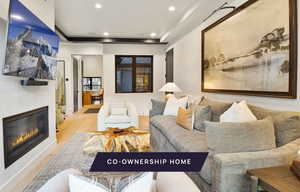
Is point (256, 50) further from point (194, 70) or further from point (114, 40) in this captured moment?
point (114, 40)

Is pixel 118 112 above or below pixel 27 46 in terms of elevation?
below

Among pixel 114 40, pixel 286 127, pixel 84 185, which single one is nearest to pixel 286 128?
pixel 286 127

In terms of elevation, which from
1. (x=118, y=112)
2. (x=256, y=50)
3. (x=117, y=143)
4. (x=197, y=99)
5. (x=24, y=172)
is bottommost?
(x=24, y=172)

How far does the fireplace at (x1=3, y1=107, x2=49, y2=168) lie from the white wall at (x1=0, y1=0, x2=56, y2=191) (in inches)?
2.7

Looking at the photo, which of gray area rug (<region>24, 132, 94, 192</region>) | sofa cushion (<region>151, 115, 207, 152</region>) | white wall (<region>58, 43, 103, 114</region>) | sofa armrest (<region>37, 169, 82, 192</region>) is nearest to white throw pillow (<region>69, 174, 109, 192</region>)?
sofa armrest (<region>37, 169, 82, 192</region>)

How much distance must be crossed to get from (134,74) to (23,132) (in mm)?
4899

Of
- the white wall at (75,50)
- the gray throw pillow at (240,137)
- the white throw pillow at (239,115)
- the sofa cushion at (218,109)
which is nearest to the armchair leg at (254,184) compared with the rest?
the gray throw pillow at (240,137)

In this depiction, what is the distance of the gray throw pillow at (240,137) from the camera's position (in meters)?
1.71

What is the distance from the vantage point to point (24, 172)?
2676 millimetres

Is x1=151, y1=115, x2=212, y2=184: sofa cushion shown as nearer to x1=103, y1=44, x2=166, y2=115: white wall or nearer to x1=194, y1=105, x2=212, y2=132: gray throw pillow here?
x1=194, y1=105, x2=212, y2=132: gray throw pillow

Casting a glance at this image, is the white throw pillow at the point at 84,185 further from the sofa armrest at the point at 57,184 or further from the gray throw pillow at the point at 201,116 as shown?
the gray throw pillow at the point at 201,116

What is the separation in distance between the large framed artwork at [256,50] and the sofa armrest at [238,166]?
3.06 feet

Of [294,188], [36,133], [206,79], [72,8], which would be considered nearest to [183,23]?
[206,79]

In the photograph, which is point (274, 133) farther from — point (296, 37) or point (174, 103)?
point (174, 103)
